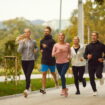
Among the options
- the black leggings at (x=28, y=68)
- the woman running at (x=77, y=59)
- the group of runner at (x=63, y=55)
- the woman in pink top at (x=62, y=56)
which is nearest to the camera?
the black leggings at (x=28, y=68)

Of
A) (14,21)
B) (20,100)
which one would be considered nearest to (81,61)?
(20,100)

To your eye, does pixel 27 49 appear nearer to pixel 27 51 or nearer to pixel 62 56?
pixel 27 51

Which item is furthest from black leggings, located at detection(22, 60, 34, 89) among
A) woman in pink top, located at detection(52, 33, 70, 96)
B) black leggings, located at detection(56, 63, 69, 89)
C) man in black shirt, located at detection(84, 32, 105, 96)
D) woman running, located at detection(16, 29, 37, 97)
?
man in black shirt, located at detection(84, 32, 105, 96)

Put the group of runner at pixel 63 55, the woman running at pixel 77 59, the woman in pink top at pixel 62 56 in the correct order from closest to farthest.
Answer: the group of runner at pixel 63 55
the woman in pink top at pixel 62 56
the woman running at pixel 77 59

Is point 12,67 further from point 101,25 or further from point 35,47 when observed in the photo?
point 101,25

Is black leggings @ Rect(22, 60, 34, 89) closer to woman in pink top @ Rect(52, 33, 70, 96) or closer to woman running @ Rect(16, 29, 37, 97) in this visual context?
woman running @ Rect(16, 29, 37, 97)

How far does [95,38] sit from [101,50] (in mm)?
374

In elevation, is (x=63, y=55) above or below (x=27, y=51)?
below

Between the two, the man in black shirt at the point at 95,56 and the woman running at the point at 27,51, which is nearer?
the woman running at the point at 27,51

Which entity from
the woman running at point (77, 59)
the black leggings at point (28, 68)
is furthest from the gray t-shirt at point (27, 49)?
the woman running at point (77, 59)

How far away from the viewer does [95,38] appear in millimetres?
13539

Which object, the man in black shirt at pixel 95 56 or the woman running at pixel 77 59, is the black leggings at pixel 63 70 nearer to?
the woman running at pixel 77 59

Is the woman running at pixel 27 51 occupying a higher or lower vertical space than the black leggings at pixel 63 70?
higher

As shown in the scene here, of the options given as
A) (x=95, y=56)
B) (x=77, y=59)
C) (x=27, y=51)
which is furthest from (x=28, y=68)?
(x=95, y=56)
